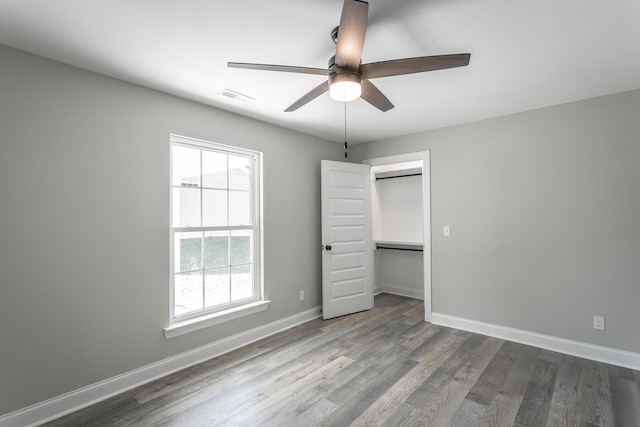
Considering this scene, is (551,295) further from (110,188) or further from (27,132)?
(27,132)

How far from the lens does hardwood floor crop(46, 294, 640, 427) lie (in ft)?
6.80

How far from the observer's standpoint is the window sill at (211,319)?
272cm

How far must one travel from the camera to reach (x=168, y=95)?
2.76 metres

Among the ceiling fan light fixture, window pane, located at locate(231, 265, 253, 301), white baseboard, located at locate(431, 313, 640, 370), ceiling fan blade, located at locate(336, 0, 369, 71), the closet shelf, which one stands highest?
ceiling fan blade, located at locate(336, 0, 369, 71)

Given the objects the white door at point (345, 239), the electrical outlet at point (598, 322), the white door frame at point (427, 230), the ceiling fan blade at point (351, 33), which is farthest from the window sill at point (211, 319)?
the electrical outlet at point (598, 322)

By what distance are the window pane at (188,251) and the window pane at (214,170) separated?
54 centimetres

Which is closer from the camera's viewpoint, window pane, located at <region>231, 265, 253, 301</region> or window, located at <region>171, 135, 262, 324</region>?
window, located at <region>171, 135, 262, 324</region>

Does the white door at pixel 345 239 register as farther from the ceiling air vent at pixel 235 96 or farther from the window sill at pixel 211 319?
the ceiling air vent at pixel 235 96

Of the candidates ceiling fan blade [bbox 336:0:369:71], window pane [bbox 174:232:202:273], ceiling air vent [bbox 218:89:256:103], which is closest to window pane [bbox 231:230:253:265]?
window pane [bbox 174:232:202:273]

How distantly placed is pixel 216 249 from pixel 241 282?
50cm

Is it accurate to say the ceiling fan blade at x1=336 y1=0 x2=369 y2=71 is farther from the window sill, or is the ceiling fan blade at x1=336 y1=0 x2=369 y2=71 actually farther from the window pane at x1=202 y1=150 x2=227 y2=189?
the window sill

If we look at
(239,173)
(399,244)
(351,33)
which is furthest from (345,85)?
(399,244)

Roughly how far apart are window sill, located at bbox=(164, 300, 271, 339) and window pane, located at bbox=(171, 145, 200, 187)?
1.29 m

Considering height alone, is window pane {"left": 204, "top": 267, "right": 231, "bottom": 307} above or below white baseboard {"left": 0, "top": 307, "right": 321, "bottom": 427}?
above
